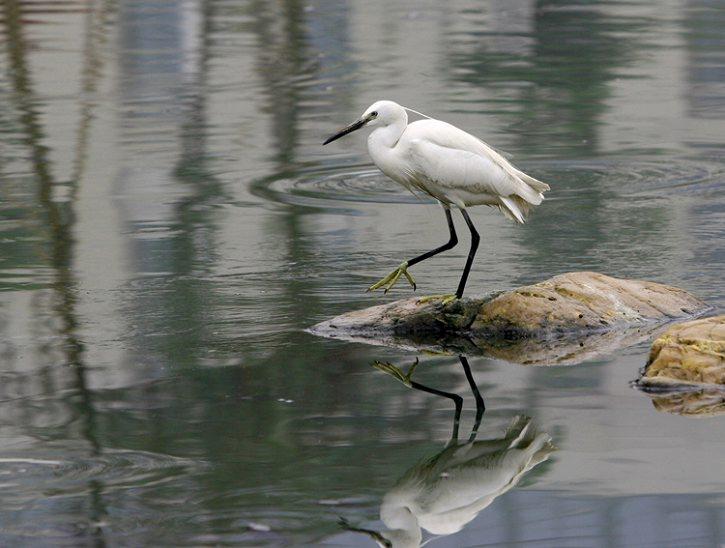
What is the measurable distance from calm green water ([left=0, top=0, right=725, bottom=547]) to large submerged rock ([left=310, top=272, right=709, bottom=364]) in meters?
0.23

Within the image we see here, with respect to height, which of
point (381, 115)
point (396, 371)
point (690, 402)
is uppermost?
point (381, 115)

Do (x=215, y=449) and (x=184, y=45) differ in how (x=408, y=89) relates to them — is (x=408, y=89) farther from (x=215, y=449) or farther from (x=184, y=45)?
(x=215, y=449)

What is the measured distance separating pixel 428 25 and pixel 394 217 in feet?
35.6

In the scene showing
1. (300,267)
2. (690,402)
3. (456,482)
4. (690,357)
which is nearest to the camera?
(456,482)

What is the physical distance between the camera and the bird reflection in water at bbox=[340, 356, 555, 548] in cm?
599

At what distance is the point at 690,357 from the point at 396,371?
139cm

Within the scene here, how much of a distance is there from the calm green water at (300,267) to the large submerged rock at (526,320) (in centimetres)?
23

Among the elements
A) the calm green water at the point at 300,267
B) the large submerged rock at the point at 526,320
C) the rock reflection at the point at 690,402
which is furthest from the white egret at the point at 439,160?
the rock reflection at the point at 690,402

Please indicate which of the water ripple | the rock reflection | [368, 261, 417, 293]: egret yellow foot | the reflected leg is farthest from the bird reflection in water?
[368, 261, 417, 293]: egret yellow foot

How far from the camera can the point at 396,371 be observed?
7.93 metres

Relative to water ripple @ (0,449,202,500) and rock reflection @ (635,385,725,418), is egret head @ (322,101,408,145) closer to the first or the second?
rock reflection @ (635,385,725,418)

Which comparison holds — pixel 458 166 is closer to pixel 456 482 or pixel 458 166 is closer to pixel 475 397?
pixel 475 397

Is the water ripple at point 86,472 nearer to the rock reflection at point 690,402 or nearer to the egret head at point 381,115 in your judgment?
the rock reflection at point 690,402

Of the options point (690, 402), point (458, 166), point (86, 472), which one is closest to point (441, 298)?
point (458, 166)
